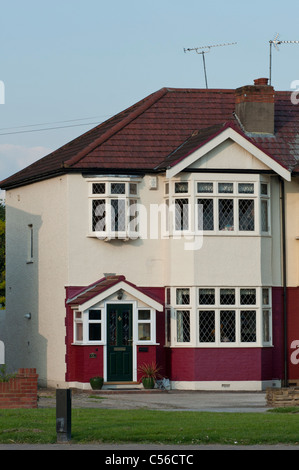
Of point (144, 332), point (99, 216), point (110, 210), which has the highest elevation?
point (110, 210)

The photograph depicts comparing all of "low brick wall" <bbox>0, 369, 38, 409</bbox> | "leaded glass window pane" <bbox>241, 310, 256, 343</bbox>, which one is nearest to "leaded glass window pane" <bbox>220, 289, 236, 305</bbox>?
"leaded glass window pane" <bbox>241, 310, 256, 343</bbox>

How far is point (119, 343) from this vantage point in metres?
30.7

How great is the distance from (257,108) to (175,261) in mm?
5894

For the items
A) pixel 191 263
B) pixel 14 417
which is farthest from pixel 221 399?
pixel 14 417

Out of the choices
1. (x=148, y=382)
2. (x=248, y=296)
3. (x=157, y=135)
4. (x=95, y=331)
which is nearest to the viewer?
(x=148, y=382)

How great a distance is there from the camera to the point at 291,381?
3206 cm

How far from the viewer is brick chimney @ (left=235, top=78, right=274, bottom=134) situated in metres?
33.4

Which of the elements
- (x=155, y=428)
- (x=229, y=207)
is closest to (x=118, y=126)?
(x=229, y=207)

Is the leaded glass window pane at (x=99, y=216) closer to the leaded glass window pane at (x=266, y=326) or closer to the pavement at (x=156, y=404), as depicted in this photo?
the pavement at (x=156, y=404)

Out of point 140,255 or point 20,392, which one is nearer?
point 20,392

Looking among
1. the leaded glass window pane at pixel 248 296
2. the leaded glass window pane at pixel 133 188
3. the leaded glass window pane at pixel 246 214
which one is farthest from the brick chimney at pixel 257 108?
the leaded glass window pane at pixel 248 296

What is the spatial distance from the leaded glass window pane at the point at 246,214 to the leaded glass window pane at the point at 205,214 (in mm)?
888

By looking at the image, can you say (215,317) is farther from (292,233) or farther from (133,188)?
(133,188)

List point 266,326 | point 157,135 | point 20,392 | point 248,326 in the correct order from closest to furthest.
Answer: point 20,392, point 248,326, point 266,326, point 157,135
